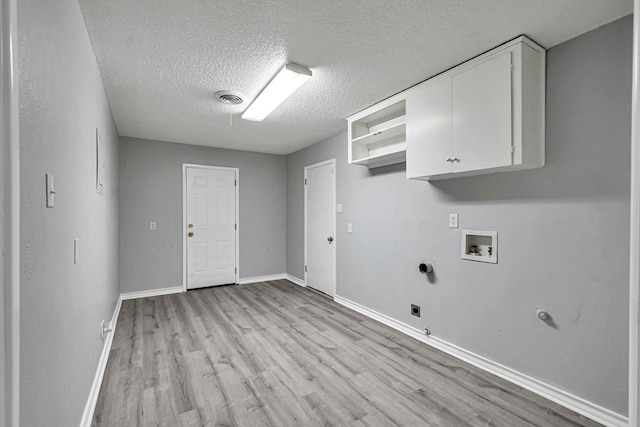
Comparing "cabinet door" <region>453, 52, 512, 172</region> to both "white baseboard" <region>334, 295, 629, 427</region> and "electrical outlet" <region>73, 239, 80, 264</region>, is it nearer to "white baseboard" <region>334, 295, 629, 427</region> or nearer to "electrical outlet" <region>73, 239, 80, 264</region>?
"white baseboard" <region>334, 295, 629, 427</region>

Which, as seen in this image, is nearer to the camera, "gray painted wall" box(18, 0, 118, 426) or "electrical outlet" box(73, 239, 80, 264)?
"gray painted wall" box(18, 0, 118, 426)

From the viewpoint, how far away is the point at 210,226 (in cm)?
497

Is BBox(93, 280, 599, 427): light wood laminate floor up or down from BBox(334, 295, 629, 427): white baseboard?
down

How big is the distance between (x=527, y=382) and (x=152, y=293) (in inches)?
184

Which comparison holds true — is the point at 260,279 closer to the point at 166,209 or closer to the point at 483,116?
→ the point at 166,209

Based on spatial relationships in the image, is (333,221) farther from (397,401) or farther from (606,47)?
(606,47)

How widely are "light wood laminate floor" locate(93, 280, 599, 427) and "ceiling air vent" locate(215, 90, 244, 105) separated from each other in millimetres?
2381

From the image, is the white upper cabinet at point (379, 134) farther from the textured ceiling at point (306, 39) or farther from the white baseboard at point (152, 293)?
the white baseboard at point (152, 293)

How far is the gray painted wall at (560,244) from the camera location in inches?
69.2

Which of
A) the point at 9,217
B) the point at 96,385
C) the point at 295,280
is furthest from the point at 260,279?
the point at 9,217

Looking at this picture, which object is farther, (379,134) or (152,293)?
(152,293)

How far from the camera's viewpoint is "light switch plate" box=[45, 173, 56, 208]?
1.10m

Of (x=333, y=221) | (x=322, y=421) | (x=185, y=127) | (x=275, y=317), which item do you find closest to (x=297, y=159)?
(x=333, y=221)

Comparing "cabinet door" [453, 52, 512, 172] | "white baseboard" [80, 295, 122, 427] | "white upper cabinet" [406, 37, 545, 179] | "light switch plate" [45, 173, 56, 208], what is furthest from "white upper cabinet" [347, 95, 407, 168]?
"white baseboard" [80, 295, 122, 427]
